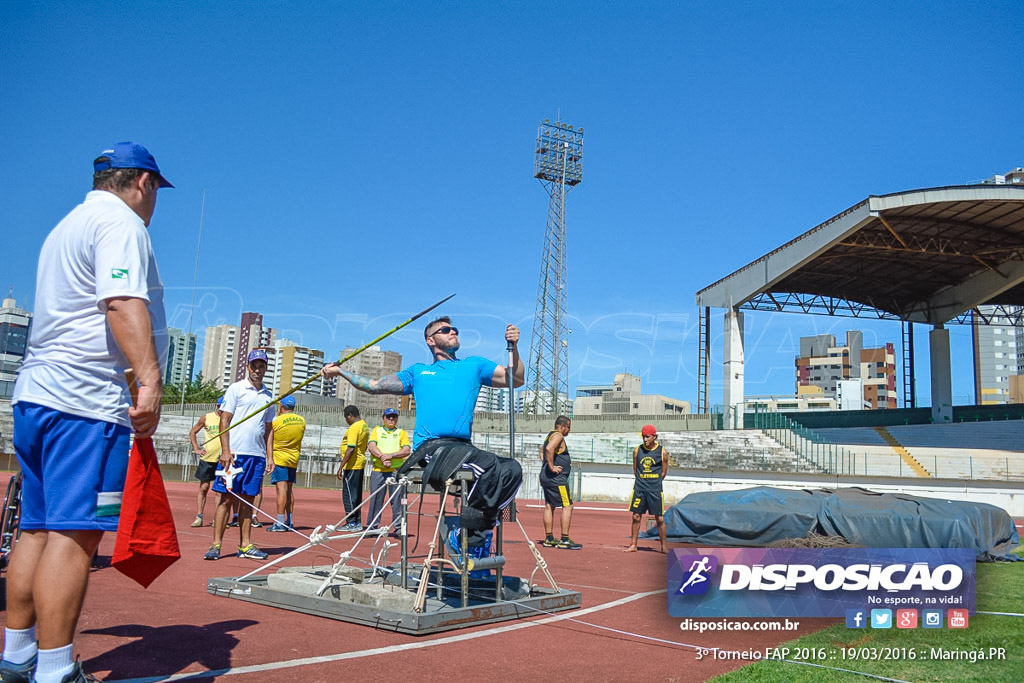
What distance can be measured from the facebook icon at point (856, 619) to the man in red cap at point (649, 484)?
6280 millimetres

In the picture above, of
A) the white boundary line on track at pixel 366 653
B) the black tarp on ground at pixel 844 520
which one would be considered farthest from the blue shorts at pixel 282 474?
the black tarp on ground at pixel 844 520

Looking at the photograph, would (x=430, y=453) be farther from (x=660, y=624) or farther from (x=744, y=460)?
(x=744, y=460)

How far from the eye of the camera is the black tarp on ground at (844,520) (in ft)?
34.8

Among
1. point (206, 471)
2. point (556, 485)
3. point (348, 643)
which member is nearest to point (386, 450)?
point (556, 485)

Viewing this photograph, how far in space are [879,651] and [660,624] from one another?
4.84ft

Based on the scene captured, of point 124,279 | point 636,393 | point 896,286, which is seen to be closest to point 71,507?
point 124,279

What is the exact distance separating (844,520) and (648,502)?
270 centimetres

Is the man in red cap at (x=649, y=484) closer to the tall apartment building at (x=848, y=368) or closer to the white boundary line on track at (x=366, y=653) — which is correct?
the white boundary line on track at (x=366, y=653)

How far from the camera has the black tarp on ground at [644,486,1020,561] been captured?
10.6 metres

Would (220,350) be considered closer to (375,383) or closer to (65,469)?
(375,383)

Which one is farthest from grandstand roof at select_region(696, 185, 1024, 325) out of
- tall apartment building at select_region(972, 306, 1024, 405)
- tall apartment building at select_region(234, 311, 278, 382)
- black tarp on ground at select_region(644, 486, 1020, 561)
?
tall apartment building at select_region(972, 306, 1024, 405)

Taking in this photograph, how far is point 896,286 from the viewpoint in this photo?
46.7 meters

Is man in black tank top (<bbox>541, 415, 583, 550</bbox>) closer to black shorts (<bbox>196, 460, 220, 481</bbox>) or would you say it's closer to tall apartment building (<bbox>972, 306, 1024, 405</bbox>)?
black shorts (<bbox>196, 460, 220, 481</bbox>)

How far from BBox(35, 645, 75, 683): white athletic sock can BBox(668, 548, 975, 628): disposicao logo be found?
140 inches
